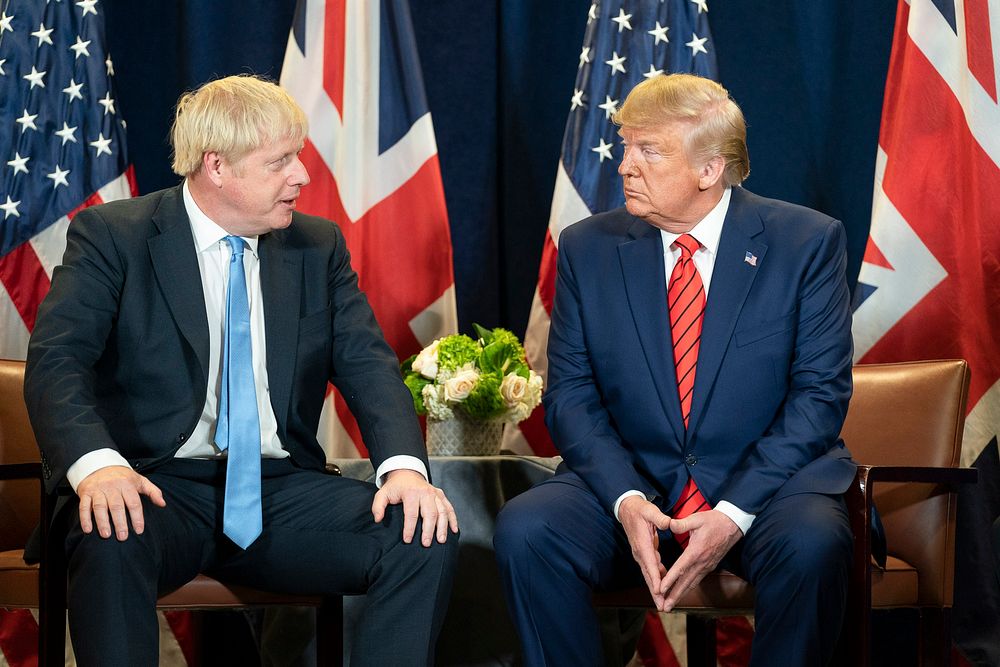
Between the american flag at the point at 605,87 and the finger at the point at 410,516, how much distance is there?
159cm

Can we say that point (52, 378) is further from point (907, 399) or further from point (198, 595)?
point (907, 399)

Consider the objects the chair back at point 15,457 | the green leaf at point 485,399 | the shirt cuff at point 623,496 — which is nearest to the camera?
the shirt cuff at point 623,496

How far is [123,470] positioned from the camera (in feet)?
7.53

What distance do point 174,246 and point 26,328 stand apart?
5.20 feet

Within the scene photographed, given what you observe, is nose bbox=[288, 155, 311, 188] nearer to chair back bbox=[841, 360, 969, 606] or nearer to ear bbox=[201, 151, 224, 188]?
ear bbox=[201, 151, 224, 188]

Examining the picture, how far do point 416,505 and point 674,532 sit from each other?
57cm

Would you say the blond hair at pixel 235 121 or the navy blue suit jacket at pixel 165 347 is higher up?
the blond hair at pixel 235 121

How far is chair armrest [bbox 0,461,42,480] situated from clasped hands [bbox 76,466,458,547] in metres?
0.45

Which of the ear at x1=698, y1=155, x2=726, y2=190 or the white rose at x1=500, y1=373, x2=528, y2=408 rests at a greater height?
the ear at x1=698, y1=155, x2=726, y2=190

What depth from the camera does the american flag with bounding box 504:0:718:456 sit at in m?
4.01

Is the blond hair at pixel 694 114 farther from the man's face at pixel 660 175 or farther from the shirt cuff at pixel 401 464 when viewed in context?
the shirt cuff at pixel 401 464

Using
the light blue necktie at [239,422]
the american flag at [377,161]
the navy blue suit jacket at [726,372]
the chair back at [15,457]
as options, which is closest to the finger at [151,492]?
the light blue necktie at [239,422]

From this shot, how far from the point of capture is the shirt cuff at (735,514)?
2.57 meters

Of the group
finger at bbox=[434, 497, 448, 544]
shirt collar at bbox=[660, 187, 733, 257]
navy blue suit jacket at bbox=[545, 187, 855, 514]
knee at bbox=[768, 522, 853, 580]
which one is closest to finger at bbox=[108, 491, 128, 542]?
finger at bbox=[434, 497, 448, 544]
